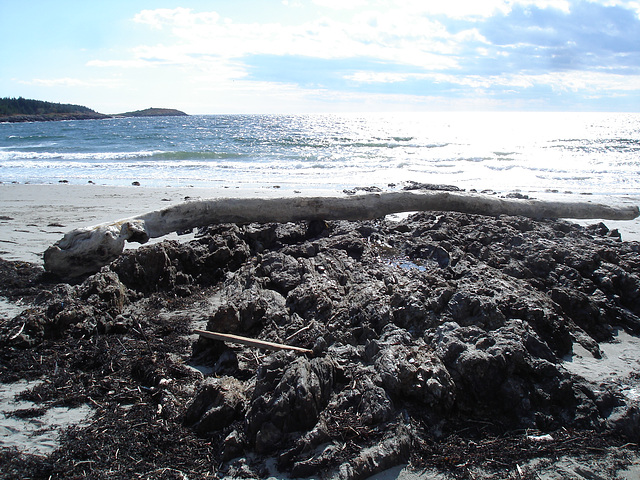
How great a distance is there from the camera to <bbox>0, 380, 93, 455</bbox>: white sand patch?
8.98ft

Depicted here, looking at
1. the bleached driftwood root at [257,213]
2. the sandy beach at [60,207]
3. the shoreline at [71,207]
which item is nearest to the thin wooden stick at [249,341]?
the bleached driftwood root at [257,213]

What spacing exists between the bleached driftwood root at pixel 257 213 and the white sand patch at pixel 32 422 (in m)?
2.39

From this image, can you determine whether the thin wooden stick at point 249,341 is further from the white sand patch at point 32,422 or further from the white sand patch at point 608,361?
the white sand patch at point 608,361

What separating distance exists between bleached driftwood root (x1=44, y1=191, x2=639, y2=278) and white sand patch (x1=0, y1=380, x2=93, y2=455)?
7.85 ft

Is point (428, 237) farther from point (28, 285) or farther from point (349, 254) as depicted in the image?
point (28, 285)

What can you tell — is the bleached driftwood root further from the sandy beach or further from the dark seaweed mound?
the sandy beach

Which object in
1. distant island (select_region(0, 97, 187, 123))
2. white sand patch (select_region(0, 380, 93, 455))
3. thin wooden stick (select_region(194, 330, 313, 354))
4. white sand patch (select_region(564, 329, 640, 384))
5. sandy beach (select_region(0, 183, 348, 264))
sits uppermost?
distant island (select_region(0, 97, 187, 123))

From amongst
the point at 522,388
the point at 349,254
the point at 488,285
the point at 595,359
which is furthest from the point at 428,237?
the point at 522,388

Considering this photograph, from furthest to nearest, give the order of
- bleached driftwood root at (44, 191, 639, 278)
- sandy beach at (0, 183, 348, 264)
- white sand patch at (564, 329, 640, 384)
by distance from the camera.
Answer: sandy beach at (0, 183, 348, 264) → bleached driftwood root at (44, 191, 639, 278) → white sand patch at (564, 329, 640, 384)

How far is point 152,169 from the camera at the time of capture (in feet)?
63.4

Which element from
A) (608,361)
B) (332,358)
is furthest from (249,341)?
(608,361)

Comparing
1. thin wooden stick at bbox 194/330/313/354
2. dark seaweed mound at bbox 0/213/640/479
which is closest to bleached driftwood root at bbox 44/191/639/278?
dark seaweed mound at bbox 0/213/640/479

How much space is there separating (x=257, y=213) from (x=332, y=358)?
356 cm

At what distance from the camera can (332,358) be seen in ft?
11.0
